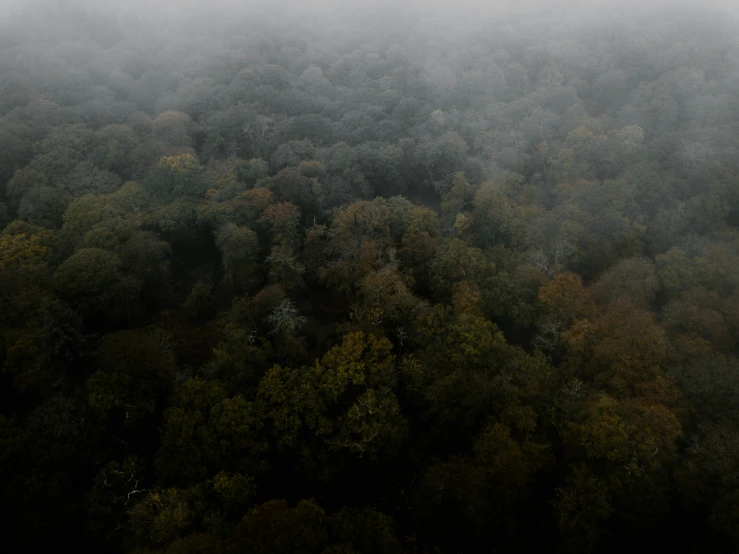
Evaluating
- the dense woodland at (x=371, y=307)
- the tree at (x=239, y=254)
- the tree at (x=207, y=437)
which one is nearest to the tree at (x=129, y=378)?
the dense woodland at (x=371, y=307)

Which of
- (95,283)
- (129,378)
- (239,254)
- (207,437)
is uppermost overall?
(95,283)

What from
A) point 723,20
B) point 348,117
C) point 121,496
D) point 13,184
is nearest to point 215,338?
point 121,496

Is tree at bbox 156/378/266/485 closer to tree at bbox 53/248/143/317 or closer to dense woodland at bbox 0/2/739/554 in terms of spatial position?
dense woodland at bbox 0/2/739/554

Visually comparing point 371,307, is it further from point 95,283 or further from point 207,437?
point 95,283

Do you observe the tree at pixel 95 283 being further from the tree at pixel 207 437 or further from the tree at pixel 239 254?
the tree at pixel 207 437

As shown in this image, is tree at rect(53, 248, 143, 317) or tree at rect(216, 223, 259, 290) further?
tree at rect(216, 223, 259, 290)

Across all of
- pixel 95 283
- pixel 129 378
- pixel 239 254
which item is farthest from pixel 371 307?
pixel 95 283

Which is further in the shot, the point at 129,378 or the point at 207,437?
the point at 129,378

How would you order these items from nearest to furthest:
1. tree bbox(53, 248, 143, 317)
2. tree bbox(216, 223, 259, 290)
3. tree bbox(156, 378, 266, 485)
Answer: tree bbox(156, 378, 266, 485)
tree bbox(53, 248, 143, 317)
tree bbox(216, 223, 259, 290)

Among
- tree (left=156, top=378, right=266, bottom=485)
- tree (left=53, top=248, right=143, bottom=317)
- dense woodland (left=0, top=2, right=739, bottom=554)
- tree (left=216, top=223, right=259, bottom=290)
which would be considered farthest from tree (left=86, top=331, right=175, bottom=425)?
tree (left=216, top=223, right=259, bottom=290)
